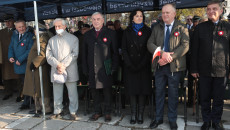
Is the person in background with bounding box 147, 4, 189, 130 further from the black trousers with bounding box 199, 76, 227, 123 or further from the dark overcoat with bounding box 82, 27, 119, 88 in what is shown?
the dark overcoat with bounding box 82, 27, 119, 88

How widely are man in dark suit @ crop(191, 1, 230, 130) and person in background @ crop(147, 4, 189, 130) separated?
225mm

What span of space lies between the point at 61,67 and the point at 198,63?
94.7 inches

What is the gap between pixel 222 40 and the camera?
321 cm

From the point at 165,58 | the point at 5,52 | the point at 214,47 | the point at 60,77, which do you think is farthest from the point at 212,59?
the point at 5,52

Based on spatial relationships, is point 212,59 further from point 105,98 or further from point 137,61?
point 105,98

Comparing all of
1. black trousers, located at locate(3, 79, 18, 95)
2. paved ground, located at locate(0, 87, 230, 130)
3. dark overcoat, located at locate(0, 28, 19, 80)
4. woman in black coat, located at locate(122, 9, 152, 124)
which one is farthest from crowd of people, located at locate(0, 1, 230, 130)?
black trousers, located at locate(3, 79, 18, 95)

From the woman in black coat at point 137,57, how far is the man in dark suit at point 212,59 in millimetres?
786

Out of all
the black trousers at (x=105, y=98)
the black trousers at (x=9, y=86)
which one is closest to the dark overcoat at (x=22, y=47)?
the black trousers at (x=9, y=86)

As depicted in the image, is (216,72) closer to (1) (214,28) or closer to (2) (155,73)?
(1) (214,28)

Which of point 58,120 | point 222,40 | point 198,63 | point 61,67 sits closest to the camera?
point 222,40

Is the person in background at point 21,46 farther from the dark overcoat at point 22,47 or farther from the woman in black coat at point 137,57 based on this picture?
the woman in black coat at point 137,57

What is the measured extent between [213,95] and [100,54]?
205cm

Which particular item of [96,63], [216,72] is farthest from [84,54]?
[216,72]

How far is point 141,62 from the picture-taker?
3.61 metres
